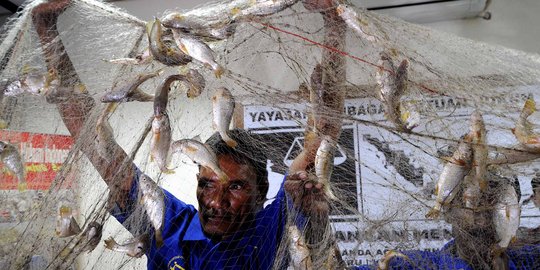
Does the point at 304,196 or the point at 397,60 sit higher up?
the point at 397,60

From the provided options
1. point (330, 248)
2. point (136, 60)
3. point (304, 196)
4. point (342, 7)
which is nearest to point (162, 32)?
point (136, 60)

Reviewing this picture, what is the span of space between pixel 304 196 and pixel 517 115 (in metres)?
0.75

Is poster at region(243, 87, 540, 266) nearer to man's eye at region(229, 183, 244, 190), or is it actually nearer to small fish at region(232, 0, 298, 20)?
man's eye at region(229, 183, 244, 190)

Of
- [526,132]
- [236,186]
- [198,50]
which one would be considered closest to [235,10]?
[198,50]

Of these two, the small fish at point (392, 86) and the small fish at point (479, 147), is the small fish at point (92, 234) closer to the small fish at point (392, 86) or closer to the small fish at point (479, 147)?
the small fish at point (392, 86)

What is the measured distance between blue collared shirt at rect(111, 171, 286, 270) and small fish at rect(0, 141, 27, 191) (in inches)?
15.9

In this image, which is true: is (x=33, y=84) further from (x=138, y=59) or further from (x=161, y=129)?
(x=161, y=129)

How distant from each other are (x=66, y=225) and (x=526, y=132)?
147 centimetres

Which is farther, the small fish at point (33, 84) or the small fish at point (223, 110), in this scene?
the small fish at point (33, 84)

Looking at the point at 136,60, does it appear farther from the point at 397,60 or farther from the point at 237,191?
the point at 397,60

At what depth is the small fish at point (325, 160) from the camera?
5.50ft

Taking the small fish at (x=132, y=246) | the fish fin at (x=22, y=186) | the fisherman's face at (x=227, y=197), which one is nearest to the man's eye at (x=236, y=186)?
the fisherman's face at (x=227, y=197)

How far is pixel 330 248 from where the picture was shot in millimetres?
1738

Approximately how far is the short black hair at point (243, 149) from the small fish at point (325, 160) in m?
0.27
